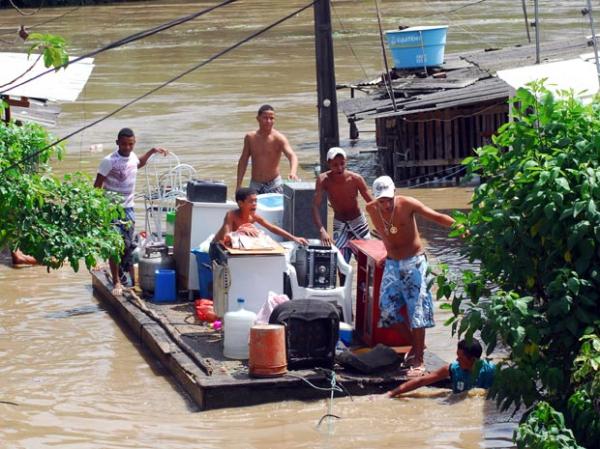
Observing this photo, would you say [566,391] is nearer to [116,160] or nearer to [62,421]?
[62,421]

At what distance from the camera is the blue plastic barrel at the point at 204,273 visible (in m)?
12.6

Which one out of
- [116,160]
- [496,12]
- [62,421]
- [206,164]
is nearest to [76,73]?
[206,164]

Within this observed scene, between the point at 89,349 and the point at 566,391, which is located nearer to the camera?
the point at 566,391

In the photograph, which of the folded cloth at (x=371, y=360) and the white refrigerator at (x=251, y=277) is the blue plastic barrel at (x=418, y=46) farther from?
the folded cloth at (x=371, y=360)

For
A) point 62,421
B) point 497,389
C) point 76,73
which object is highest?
point 76,73

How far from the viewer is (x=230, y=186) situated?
69.8ft

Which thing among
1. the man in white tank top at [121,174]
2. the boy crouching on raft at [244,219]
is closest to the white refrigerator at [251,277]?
the boy crouching on raft at [244,219]

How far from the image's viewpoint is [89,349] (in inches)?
477

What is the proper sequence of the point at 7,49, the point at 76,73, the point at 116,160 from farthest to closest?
the point at 7,49 → the point at 76,73 → the point at 116,160

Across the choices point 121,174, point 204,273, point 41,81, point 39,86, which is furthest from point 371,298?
point 41,81

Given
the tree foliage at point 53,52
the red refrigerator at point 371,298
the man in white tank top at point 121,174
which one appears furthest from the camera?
the man in white tank top at point 121,174

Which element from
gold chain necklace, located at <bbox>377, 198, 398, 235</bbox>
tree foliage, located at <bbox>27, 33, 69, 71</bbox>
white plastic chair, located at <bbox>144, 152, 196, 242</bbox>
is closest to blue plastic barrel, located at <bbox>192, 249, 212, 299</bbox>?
white plastic chair, located at <bbox>144, 152, 196, 242</bbox>

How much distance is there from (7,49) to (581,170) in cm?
3828

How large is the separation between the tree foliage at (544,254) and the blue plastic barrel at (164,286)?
224 inches
